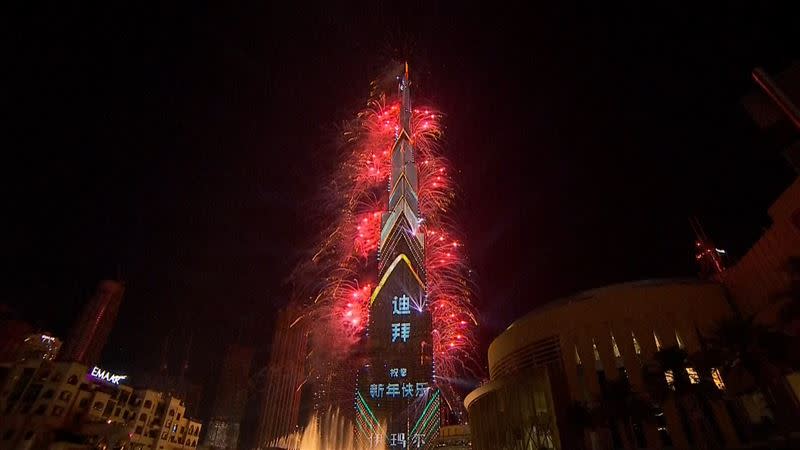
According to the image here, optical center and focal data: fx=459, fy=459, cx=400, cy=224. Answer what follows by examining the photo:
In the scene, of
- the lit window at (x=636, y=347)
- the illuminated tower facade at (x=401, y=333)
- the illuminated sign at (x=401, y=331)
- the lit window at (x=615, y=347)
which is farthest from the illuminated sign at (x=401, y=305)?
the lit window at (x=636, y=347)

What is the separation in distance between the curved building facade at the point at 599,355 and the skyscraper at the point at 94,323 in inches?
4868

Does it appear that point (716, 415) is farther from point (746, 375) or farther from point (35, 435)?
point (35, 435)

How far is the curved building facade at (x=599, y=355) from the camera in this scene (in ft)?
109

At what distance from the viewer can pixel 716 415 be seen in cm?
3034

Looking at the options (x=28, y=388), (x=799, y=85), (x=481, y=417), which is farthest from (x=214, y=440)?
(x=799, y=85)

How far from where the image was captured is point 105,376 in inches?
2680

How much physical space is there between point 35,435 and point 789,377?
75.2m

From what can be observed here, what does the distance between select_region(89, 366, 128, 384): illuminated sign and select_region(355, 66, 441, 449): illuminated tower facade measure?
147ft

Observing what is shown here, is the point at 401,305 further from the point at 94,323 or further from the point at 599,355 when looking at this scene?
the point at 94,323

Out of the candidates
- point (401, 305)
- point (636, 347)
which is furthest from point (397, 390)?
point (636, 347)

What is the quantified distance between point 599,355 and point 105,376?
6865 cm

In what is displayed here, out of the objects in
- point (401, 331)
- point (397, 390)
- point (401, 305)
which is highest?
point (401, 305)

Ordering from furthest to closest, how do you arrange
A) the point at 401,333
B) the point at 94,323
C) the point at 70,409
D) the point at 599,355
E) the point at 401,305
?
the point at 94,323, the point at 70,409, the point at 401,305, the point at 401,333, the point at 599,355

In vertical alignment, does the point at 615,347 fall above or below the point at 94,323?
below
